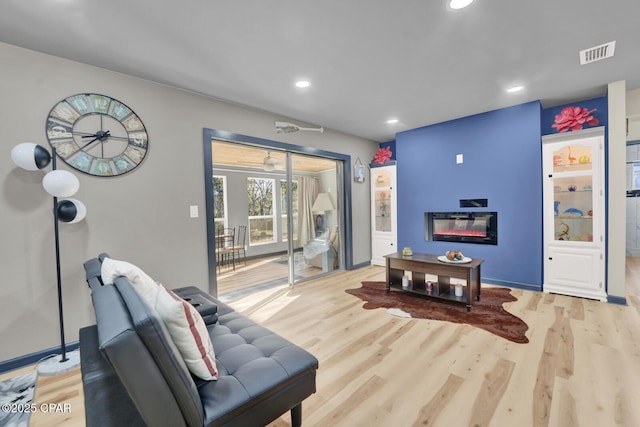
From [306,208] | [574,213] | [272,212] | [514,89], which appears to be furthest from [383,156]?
[272,212]

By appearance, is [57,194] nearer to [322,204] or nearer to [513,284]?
[322,204]

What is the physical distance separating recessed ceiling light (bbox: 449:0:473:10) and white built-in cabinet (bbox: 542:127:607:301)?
109 inches

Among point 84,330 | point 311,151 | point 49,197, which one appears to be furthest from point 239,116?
point 84,330

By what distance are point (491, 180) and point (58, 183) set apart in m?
5.04

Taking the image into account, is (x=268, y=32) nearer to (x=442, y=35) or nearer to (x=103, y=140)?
(x=442, y=35)

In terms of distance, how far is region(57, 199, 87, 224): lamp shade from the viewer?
2.20 m

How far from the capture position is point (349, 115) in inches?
164

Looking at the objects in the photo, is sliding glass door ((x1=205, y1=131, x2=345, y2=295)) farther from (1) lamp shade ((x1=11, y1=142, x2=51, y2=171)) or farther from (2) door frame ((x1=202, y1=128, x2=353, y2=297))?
(1) lamp shade ((x1=11, y1=142, x2=51, y2=171))

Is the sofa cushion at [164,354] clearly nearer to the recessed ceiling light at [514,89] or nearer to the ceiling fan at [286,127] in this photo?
the ceiling fan at [286,127]

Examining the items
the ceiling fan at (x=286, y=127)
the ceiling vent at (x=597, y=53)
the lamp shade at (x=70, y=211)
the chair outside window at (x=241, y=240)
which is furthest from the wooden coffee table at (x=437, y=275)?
the chair outside window at (x=241, y=240)

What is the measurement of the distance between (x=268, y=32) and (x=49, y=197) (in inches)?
91.4

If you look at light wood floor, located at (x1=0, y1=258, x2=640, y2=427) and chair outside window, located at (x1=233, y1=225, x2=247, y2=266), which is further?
chair outside window, located at (x1=233, y1=225, x2=247, y2=266)

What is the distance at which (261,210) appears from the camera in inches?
278

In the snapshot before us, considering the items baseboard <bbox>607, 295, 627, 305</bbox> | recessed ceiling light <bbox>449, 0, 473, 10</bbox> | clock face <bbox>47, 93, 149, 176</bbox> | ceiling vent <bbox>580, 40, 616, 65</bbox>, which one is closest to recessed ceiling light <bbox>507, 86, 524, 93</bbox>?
ceiling vent <bbox>580, 40, 616, 65</bbox>
